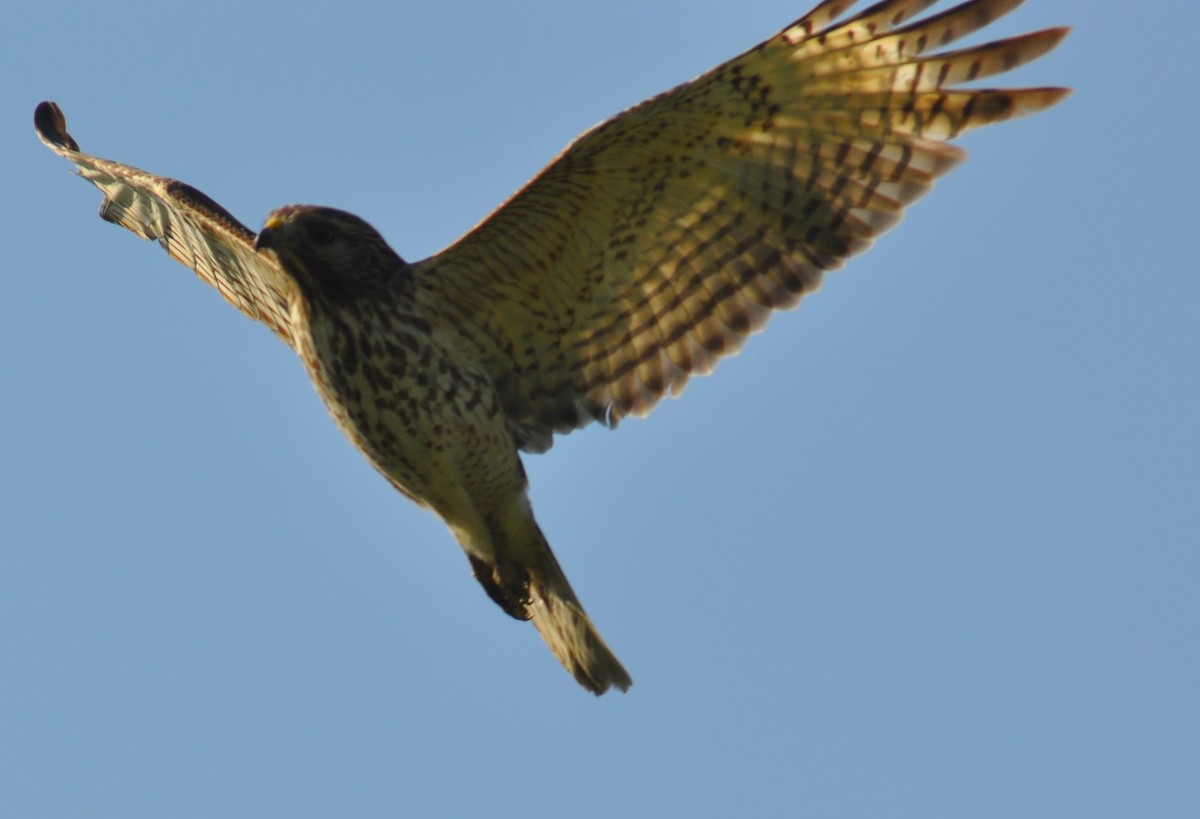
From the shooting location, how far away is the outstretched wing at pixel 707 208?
26.7ft

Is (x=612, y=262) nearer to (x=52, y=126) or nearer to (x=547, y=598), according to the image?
(x=547, y=598)

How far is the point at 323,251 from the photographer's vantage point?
8734 millimetres

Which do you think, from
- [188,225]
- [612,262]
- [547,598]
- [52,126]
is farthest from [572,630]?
[52,126]

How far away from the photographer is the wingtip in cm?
1109

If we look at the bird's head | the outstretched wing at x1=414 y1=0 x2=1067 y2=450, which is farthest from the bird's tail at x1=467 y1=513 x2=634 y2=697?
the bird's head

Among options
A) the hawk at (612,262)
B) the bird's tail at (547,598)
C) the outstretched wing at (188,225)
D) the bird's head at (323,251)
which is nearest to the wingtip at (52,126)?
the outstretched wing at (188,225)

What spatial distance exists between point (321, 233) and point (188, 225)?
6.24 feet

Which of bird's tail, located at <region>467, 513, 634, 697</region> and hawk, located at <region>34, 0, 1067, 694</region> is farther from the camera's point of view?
bird's tail, located at <region>467, 513, 634, 697</region>

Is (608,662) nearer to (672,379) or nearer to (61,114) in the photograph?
(672,379)

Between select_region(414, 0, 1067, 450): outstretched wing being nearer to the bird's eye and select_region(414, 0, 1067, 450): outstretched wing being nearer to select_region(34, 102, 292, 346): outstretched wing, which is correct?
the bird's eye

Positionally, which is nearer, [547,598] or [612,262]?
[612,262]

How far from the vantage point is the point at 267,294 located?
33.2 ft

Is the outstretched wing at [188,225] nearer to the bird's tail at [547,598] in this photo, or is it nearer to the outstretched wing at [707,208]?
the outstretched wing at [707,208]

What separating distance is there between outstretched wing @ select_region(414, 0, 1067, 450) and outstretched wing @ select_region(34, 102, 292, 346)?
125 cm
